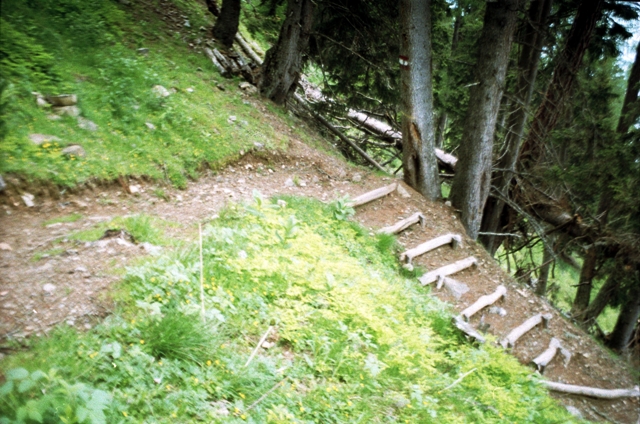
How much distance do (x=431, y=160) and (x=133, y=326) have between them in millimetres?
7322

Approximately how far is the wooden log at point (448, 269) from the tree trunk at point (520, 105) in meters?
2.78

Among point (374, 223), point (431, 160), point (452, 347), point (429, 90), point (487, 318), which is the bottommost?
point (487, 318)

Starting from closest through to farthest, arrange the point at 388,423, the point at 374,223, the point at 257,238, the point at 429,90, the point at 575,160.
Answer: the point at 388,423 < the point at 257,238 < the point at 374,223 < the point at 429,90 < the point at 575,160

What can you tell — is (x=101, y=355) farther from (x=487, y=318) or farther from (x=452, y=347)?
(x=487, y=318)

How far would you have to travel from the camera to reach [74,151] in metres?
5.66

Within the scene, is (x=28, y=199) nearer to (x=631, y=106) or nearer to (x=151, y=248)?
(x=151, y=248)

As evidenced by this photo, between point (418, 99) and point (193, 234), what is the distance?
5570 millimetres

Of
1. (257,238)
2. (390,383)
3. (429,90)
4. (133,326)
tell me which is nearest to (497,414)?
(390,383)

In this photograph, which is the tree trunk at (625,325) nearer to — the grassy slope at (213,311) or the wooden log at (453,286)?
the wooden log at (453,286)

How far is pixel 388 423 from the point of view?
136 inches

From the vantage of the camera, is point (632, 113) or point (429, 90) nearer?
point (429, 90)

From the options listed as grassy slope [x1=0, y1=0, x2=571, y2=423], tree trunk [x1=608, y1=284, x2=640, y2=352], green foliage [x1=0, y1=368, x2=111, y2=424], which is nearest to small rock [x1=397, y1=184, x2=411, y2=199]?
grassy slope [x1=0, y1=0, x2=571, y2=423]

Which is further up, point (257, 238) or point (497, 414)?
point (257, 238)

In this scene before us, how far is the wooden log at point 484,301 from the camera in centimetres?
663
